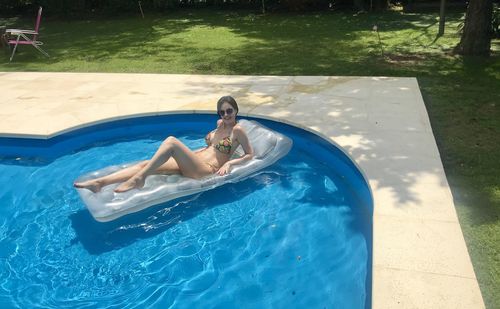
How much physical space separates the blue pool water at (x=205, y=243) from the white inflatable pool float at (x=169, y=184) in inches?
6.2

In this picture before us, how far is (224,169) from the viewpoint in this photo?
4602mm

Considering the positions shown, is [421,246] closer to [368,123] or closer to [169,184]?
[169,184]

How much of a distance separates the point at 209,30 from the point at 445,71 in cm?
782

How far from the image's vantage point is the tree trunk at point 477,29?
8203 millimetres

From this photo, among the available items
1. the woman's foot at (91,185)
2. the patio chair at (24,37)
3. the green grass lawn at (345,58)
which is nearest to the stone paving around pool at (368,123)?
the green grass lawn at (345,58)

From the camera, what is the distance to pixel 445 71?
7.79 meters

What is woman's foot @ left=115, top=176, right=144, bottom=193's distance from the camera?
4211mm

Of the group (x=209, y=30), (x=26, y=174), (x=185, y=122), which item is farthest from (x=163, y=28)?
(x=26, y=174)

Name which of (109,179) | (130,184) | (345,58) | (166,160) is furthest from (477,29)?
(109,179)

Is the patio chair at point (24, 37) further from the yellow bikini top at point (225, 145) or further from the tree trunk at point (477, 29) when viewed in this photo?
the tree trunk at point (477, 29)

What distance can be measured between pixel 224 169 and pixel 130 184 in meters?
0.96

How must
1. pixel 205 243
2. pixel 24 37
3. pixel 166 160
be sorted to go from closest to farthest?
pixel 205 243
pixel 166 160
pixel 24 37

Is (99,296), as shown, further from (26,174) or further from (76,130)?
(76,130)

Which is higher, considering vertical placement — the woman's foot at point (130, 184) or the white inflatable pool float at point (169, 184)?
the woman's foot at point (130, 184)
